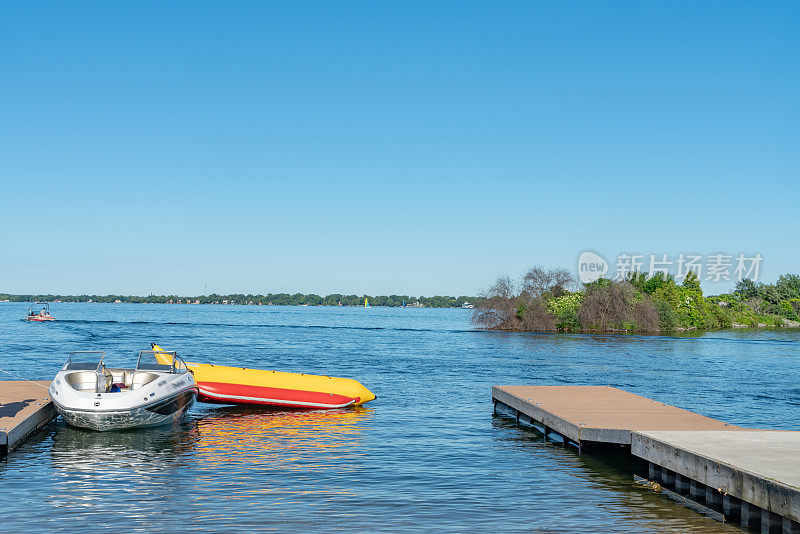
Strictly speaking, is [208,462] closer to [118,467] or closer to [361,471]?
[118,467]

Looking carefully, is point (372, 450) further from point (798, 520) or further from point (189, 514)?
point (798, 520)

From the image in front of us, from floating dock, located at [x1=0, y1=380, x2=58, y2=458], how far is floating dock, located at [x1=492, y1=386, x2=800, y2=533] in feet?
38.1

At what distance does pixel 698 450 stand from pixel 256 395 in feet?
44.7

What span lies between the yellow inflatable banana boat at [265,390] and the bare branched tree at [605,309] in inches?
2089

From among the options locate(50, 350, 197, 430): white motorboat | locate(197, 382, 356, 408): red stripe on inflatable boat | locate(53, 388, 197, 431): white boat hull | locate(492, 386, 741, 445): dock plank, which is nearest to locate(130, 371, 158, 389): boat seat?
locate(50, 350, 197, 430): white motorboat

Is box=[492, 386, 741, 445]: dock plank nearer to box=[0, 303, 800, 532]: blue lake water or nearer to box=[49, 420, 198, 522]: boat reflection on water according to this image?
box=[0, 303, 800, 532]: blue lake water

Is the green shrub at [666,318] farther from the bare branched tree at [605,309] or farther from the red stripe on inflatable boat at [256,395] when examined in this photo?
the red stripe on inflatable boat at [256,395]

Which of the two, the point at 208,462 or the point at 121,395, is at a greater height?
the point at 121,395

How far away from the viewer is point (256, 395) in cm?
2144

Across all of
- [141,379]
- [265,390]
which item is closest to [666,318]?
[265,390]

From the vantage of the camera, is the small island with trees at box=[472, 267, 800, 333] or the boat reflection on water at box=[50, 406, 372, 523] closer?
the boat reflection on water at box=[50, 406, 372, 523]

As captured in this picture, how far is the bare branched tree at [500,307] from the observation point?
73688 mm

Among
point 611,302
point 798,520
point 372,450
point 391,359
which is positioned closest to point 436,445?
point 372,450

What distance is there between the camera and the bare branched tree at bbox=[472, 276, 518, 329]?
73.7 metres
